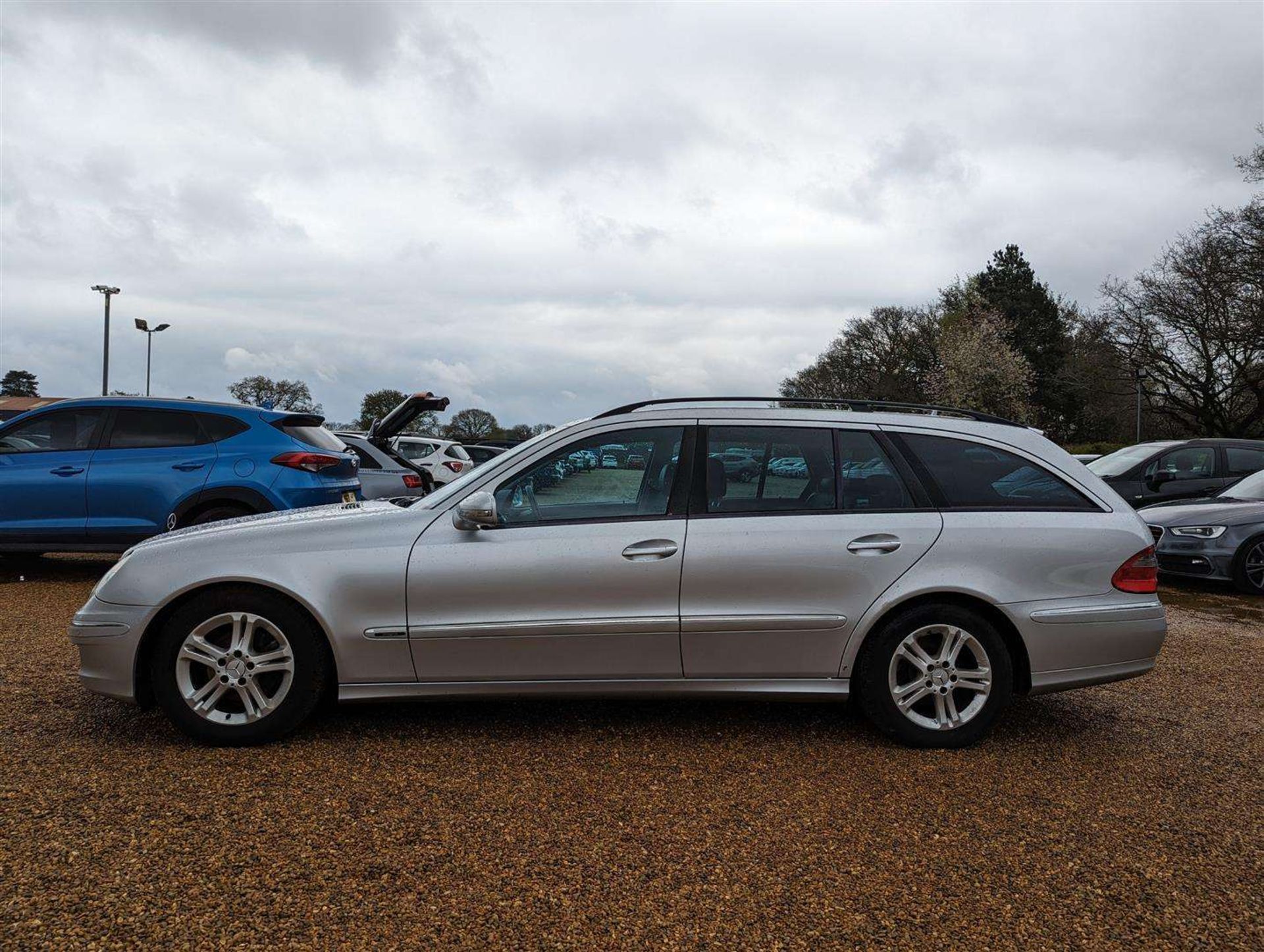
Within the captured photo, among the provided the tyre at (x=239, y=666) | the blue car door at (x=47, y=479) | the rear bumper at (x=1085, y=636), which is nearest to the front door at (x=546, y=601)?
the tyre at (x=239, y=666)

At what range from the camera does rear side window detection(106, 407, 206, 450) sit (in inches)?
316

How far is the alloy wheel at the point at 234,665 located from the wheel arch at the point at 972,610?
7.96 ft

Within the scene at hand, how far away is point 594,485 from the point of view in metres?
4.21

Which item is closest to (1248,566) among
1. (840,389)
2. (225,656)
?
(225,656)

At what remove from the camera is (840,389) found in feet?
209

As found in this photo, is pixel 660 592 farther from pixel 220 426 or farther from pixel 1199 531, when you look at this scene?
pixel 1199 531

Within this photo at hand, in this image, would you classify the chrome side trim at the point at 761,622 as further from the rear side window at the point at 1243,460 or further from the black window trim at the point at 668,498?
the rear side window at the point at 1243,460

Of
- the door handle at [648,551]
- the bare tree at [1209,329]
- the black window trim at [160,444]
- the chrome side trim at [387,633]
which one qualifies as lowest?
the chrome side trim at [387,633]

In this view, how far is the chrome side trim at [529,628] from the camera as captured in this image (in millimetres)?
3943

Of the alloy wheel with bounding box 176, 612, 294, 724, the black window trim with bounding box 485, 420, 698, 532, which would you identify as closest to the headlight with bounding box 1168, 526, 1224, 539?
the black window trim with bounding box 485, 420, 698, 532

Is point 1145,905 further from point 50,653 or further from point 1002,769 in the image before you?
point 50,653

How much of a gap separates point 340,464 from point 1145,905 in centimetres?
696

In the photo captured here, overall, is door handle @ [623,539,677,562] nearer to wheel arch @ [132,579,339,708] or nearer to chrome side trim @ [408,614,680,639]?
chrome side trim @ [408,614,680,639]

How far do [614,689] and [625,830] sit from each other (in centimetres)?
86
